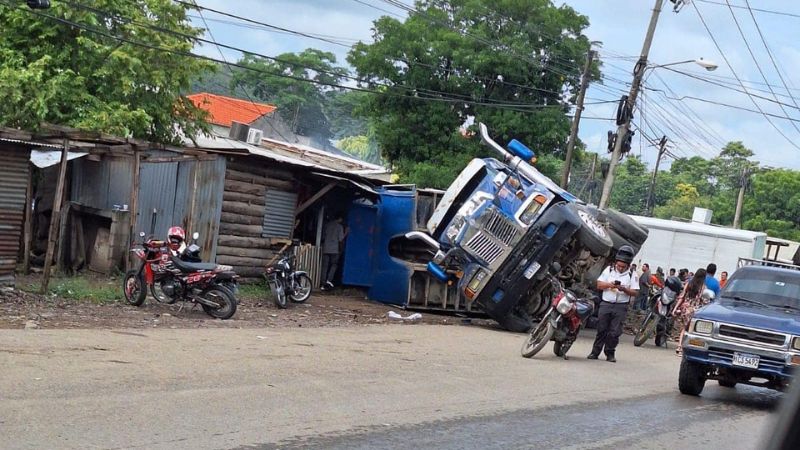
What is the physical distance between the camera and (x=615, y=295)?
14.5 metres

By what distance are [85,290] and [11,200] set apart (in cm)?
191

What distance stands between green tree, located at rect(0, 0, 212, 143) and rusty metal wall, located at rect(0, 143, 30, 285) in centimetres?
586

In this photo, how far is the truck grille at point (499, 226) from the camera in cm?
1781

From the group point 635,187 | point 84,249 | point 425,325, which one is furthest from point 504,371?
point 635,187

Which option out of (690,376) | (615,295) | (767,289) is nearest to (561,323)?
(615,295)

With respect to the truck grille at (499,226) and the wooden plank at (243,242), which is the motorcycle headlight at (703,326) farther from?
the wooden plank at (243,242)

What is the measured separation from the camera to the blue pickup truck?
1133 cm

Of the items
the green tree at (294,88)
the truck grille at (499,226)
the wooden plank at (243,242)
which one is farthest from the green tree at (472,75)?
the green tree at (294,88)

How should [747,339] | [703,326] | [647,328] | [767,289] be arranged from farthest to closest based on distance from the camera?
[647,328], [767,289], [703,326], [747,339]

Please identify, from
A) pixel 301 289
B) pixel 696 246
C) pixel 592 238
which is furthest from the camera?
pixel 696 246

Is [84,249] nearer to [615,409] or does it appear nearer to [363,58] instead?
[615,409]

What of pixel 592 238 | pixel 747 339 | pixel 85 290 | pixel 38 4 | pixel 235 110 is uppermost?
pixel 235 110

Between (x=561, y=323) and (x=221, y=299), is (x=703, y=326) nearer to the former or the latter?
(x=561, y=323)

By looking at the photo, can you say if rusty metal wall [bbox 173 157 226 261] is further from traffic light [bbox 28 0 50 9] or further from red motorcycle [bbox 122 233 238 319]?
traffic light [bbox 28 0 50 9]
